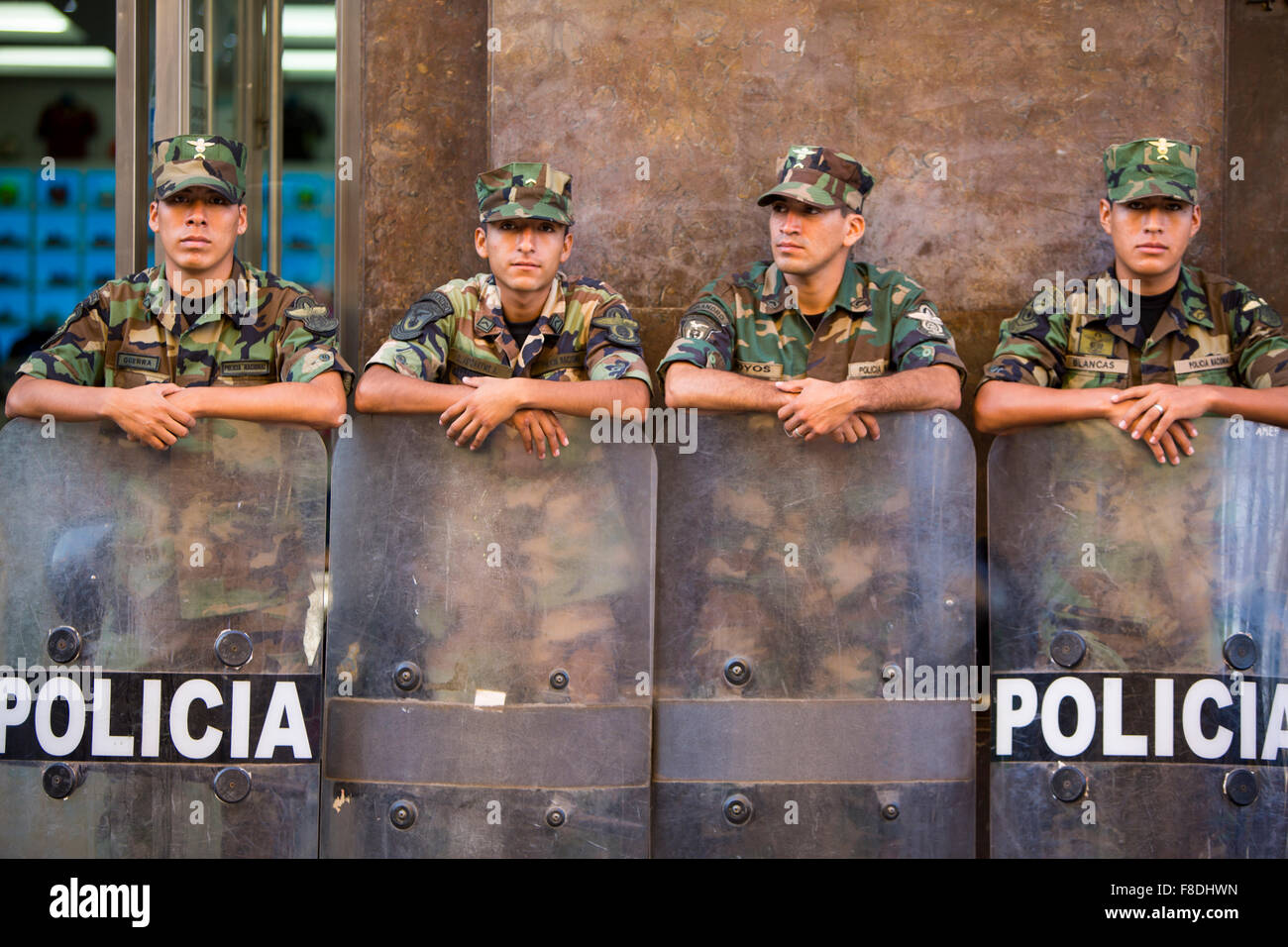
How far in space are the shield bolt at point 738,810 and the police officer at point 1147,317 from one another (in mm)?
1525

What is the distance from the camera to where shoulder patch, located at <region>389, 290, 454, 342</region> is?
4355mm

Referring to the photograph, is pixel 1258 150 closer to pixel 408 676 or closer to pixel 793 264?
pixel 793 264

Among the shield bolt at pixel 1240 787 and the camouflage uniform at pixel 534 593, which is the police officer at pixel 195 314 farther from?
the shield bolt at pixel 1240 787

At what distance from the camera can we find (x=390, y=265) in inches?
219

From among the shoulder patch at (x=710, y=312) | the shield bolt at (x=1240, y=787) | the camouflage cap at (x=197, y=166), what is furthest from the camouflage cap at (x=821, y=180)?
the shield bolt at (x=1240, y=787)

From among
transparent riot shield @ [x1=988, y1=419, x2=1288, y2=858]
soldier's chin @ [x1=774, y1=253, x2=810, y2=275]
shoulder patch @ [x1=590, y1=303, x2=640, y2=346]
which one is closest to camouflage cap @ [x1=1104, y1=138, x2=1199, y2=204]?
transparent riot shield @ [x1=988, y1=419, x2=1288, y2=858]

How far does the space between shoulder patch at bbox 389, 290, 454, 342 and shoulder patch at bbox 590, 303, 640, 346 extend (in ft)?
1.59

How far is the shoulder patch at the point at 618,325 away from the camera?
14.4 feet

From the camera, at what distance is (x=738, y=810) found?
3.99m

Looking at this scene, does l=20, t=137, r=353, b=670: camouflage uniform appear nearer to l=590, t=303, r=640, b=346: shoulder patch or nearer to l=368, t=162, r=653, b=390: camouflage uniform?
l=368, t=162, r=653, b=390: camouflage uniform

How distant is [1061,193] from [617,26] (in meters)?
1.80
